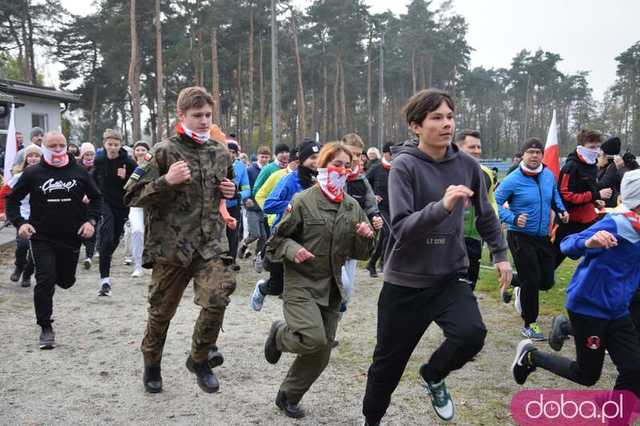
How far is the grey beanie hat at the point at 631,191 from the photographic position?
3879 mm

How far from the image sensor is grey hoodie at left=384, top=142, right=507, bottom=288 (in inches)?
134

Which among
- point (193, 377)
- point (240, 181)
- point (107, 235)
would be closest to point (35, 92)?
point (240, 181)

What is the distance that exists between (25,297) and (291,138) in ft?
191

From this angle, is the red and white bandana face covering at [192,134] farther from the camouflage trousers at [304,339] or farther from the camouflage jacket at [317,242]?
the camouflage trousers at [304,339]

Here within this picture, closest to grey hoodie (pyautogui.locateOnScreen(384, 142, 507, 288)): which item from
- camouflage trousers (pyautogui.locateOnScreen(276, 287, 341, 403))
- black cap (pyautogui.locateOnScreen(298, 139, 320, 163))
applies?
camouflage trousers (pyautogui.locateOnScreen(276, 287, 341, 403))

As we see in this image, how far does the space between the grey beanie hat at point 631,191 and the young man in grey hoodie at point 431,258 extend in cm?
98

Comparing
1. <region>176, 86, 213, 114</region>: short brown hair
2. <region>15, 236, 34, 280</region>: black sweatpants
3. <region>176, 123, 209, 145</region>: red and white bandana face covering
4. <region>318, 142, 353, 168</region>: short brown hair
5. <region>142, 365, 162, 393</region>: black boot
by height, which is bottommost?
<region>142, 365, 162, 393</region>: black boot

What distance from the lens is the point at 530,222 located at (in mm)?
6164

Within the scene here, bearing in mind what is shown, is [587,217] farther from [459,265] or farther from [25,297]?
[25,297]

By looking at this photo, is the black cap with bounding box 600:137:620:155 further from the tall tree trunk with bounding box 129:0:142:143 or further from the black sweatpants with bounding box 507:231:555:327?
the tall tree trunk with bounding box 129:0:142:143

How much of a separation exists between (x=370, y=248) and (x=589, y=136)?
4147 millimetres

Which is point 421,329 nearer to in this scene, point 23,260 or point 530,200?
point 530,200

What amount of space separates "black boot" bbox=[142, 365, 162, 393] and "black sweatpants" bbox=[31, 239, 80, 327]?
1.77 m

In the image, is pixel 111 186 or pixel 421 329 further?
pixel 111 186
